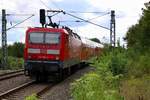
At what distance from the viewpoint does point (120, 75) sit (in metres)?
13.5

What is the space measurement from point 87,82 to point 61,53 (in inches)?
652

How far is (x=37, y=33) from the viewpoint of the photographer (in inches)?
1066

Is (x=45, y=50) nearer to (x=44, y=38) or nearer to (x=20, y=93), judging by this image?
(x=44, y=38)

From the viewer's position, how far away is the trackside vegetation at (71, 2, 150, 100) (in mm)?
10102

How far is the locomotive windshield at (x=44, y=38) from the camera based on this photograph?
26922 mm

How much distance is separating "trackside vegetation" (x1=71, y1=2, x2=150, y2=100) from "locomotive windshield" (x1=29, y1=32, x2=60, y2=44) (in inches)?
104

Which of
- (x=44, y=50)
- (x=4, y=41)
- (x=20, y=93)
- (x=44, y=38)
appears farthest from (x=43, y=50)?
(x=4, y=41)

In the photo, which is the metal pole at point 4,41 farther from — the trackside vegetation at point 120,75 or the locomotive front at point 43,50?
the locomotive front at point 43,50

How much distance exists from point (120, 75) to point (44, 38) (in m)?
13.8

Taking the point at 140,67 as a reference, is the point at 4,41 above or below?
above

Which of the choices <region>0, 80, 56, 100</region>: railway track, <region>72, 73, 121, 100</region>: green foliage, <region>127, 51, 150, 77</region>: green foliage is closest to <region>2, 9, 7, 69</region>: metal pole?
<region>127, 51, 150, 77</region>: green foliage

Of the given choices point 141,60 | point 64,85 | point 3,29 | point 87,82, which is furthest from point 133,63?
point 87,82

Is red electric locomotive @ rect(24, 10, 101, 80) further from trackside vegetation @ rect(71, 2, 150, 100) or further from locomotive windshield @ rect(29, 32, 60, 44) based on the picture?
trackside vegetation @ rect(71, 2, 150, 100)

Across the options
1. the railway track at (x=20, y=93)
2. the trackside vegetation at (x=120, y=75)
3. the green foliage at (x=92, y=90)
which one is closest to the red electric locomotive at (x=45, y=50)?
the railway track at (x=20, y=93)
